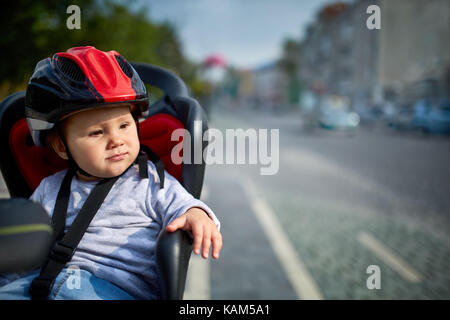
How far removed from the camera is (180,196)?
1268 mm

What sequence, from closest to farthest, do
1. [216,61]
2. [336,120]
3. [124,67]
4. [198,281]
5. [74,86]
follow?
[74,86] → [124,67] → [198,281] → [216,61] → [336,120]

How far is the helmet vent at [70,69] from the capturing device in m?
1.09

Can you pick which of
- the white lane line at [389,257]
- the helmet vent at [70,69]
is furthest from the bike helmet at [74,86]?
the white lane line at [389,257]

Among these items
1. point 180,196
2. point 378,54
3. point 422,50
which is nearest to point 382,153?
point 180,196

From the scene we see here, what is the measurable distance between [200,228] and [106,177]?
1.37 feet

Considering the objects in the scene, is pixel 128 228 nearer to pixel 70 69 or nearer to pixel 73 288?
pixel 73 288

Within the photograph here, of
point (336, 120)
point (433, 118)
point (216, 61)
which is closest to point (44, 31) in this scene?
point (216, 61)

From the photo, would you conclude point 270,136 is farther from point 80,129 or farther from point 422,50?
point 422,50

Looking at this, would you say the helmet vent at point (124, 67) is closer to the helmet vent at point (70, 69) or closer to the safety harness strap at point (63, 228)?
the helmet vent at point (70, 69)

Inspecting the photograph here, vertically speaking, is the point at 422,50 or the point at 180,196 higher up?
the point at 422,50

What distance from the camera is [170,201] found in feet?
4.16

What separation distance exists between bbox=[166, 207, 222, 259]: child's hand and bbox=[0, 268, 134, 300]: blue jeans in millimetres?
311
